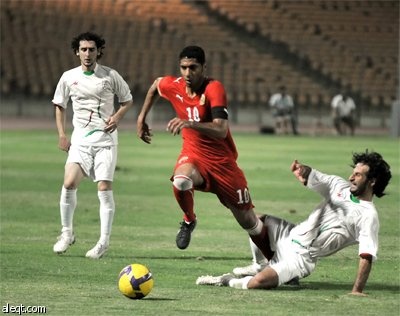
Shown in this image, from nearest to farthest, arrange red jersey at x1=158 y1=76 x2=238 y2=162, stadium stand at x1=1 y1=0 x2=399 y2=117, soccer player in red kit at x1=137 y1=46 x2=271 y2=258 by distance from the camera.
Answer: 1. soccer player in red kit at x1=137 y1=46 x2=271 y2=258
2. red jersey at x1=158 y1=76 x2=238 y2=162
3. stadium stand at x1=1 y1=0 x2=399 y2=117

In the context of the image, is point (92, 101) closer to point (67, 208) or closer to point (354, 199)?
point (67, 208)

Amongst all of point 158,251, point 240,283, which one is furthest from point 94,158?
point 240,283

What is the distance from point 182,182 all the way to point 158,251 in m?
2.19

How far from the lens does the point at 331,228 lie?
11.0 metres

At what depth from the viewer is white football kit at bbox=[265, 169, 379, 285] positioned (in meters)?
10.9

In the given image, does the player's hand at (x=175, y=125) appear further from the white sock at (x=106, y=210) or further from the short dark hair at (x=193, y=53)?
the white sock at (x=106, y=210)

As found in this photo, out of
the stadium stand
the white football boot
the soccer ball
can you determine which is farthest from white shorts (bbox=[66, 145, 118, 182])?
the stadium stand

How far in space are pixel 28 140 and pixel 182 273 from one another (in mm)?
24557

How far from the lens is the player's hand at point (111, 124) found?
13.4 m

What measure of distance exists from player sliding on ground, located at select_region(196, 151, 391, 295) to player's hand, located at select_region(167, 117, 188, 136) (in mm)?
1012

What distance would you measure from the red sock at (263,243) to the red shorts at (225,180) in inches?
13.5

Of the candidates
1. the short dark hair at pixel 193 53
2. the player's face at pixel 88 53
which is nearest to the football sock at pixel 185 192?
the short dark hair at pixel 193 53

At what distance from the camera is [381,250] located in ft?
46.3

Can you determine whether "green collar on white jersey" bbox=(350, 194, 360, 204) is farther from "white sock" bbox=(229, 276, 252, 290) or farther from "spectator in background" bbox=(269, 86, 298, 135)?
"spectator in background" bbox=(269, 86, 298, 135)
